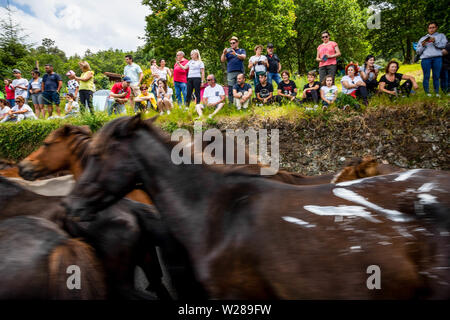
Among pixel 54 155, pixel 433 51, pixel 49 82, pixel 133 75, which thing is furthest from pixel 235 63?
pixel 49 82

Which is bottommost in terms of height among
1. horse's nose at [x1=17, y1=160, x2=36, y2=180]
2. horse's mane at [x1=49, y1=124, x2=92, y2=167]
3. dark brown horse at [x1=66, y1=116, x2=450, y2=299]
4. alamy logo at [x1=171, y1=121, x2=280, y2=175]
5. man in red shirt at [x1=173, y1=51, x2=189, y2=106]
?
dark brown horse at [x1=66, y1=116, x2=450, y2=299]

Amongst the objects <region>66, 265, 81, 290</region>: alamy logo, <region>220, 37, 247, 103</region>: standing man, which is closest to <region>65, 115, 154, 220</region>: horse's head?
<region>66, 265, 81, 290</region>: alamy logo

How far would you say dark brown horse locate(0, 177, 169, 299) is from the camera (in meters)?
2.43

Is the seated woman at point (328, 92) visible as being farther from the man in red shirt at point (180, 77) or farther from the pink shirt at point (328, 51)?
the man in red shirt at point (180, 77)

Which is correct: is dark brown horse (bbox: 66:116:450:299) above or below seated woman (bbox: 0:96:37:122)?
below

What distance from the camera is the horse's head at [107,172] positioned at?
2090 millimetres

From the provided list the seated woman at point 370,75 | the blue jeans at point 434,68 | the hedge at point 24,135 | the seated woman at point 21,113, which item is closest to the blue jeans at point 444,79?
the blue jeans at point 434,68

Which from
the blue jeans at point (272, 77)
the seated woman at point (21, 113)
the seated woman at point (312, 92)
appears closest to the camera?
the seated woman at point (312, 92)

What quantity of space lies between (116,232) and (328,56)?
24.5ft

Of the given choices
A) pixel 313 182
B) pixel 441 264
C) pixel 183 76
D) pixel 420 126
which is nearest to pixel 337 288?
pixel 441 264

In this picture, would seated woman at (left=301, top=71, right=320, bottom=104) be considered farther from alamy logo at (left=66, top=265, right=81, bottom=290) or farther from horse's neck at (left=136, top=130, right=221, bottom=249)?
alamy logo at (left=66, top=265, right=81, bottom=290)

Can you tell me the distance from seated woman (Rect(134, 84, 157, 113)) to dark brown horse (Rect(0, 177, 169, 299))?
6.32 meters

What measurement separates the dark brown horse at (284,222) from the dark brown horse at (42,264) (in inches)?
9.5

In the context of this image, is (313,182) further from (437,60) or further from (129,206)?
(437,60)
